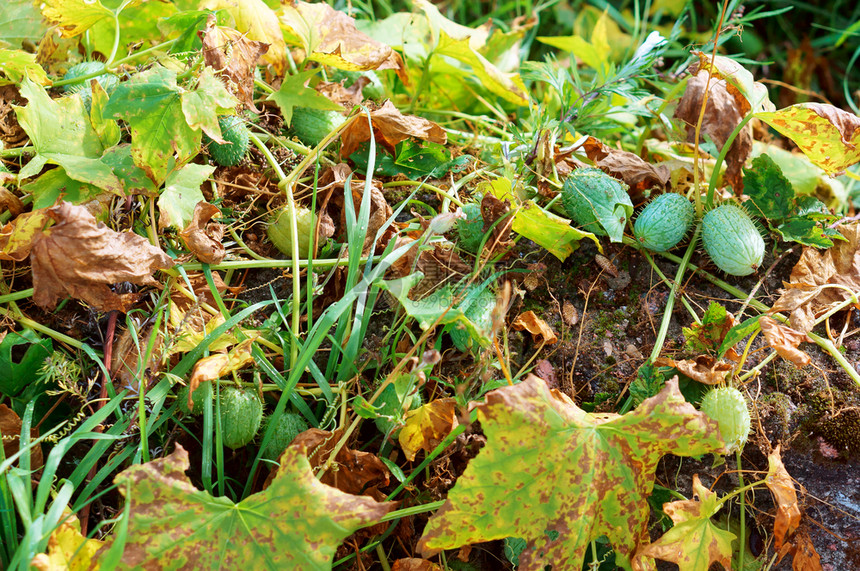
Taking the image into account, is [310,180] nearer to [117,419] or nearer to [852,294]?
[117,419]

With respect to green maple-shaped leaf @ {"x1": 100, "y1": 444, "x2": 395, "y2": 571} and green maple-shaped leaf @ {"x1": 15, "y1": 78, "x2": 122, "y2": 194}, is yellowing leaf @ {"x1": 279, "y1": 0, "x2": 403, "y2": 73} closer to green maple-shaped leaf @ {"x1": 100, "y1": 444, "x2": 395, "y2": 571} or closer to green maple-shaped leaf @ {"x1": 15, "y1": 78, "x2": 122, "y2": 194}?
green maple-shaped leaf @ {"x1": 15, "y1": 78, "x2": 122, "y2": 194}

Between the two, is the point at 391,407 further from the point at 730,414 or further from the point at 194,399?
the point at 730,414

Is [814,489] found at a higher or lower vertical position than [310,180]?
lower

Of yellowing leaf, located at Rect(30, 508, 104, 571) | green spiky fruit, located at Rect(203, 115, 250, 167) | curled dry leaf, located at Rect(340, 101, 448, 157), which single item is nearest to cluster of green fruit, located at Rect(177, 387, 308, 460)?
yellowing leaf, located at Rect(30, 508, 104, 571)

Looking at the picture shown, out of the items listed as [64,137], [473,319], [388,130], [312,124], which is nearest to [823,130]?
[473,319]

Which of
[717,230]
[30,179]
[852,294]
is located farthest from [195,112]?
[852,294]

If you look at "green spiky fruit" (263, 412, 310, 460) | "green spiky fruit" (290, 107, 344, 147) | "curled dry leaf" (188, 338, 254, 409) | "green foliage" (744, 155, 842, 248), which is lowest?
"green spiky fruit" (263, 412, 310, 460)
